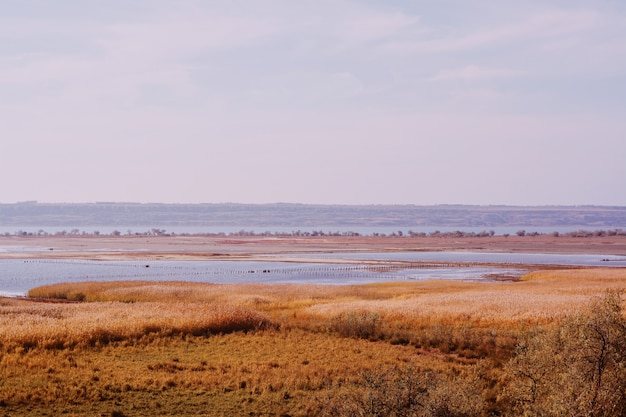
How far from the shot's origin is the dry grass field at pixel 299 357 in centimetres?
1664

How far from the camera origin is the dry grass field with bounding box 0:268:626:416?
16641mm

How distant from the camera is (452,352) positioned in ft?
101

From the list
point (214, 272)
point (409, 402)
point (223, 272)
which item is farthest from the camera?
point (223, 272)

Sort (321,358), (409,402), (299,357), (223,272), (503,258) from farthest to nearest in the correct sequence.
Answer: (503,258) → (223,272) → (299,357) → (321,358) → (409,402)

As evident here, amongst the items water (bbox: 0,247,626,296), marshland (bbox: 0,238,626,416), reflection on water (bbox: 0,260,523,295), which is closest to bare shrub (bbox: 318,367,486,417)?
marshland (bbox: 0,238,626,416)

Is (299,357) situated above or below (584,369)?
below

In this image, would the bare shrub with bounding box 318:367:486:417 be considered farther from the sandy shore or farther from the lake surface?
the sandy shore

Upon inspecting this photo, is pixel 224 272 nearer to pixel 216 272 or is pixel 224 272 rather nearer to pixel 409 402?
pixel 216 272

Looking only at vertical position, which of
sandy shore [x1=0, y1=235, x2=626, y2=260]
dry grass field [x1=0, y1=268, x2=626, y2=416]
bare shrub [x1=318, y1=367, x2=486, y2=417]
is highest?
bare shrub [x1=318, y1=367, x2=486, y2=417]

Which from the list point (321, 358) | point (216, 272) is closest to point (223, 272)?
point (216, 272)

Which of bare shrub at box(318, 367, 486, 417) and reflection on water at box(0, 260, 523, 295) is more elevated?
bare shrub at box(318, 367, 486, 417)

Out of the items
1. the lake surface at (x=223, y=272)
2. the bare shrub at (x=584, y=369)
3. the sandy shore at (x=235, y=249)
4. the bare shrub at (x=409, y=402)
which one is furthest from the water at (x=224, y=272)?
the bare shrub at (x=584, y=369)

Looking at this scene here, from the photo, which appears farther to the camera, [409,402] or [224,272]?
[224,272]

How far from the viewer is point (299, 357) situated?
28.4 meters
